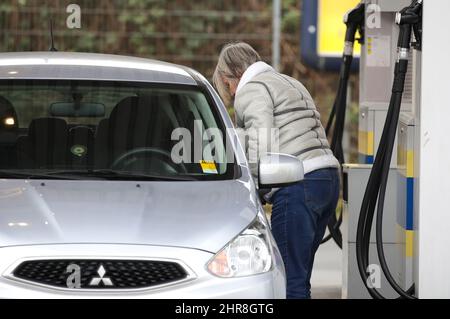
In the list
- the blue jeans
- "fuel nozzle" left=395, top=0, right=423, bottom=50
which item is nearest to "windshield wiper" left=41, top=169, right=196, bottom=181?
the blue jeans

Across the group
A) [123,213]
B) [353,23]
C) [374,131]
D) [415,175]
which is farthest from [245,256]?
[353,23]

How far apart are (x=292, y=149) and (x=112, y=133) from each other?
1212mm

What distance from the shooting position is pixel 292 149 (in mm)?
6762

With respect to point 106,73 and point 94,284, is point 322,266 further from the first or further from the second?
point 94,284

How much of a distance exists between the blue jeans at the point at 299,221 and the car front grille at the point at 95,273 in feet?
6.18

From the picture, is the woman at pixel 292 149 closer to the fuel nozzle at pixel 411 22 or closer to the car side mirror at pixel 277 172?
the car side mirror at pixel 277 172

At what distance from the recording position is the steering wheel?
19.2 ft

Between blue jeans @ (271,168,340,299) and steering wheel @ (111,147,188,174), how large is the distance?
3.08 ft

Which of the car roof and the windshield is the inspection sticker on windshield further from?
the car roof

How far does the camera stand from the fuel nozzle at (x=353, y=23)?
8688 mm

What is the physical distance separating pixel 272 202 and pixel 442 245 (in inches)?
48.1

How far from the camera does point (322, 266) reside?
10094mm

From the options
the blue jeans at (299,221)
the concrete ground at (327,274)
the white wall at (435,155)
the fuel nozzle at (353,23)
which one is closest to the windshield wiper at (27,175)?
the blue jeans at (299,221)

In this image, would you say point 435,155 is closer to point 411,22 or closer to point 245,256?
point 411,22
